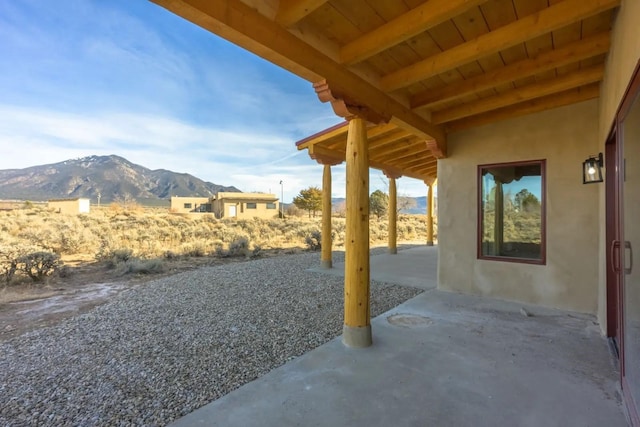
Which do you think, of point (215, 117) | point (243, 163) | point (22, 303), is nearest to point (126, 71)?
point (215, 117)

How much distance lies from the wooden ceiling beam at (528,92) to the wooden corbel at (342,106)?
5.25 feet

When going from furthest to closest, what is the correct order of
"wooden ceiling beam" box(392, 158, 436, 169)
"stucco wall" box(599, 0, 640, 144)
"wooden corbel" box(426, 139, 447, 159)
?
1. "wooden ceiling beam" box(392, 158, 436, 169)
2. "wooden corbel" box(426, 139, 447, 159)
3. "stucco wall" box(599, 0, 640, 144)

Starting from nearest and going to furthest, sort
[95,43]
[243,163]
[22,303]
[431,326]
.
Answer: [431,326] → [22,303] → [95,43] → [243,163]

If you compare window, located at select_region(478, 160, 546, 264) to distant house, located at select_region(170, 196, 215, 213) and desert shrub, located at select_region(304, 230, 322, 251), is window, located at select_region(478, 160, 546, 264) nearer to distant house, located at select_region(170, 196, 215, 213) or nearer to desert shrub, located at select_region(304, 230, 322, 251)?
desert shrub, located at select_region(304, 230, 322, 251)

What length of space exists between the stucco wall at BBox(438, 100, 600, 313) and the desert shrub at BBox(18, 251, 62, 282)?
856 centimetres

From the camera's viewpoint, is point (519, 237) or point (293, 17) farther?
point (519, 237)

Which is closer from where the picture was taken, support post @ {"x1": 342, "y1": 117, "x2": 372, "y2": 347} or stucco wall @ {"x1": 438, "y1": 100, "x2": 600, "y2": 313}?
support post @ {"x1": 342, "y1": 117, "x2": 372, "y2": 347}

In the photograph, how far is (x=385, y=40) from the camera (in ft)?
8.00

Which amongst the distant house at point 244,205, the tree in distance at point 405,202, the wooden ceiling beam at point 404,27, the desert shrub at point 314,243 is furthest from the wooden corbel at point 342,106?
the distant house at point 244,205

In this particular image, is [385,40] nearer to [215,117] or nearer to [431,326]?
[431,326]

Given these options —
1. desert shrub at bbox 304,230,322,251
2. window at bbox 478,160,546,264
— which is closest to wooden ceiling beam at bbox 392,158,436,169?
window at bbox 478,160,546,264

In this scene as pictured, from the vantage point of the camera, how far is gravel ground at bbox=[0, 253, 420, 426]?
2.15 meters

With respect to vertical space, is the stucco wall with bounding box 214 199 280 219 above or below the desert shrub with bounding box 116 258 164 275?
above

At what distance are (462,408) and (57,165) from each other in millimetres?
161681
